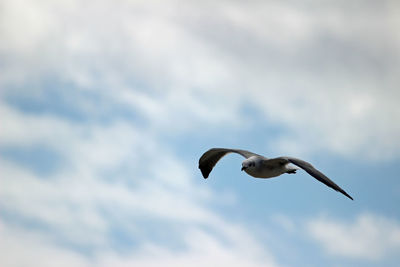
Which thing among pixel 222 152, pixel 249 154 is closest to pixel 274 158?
pixel 249 154

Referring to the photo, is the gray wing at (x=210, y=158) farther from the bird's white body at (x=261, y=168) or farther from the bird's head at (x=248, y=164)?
the bird's head at (x=248, y=164)

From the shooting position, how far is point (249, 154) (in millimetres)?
26562

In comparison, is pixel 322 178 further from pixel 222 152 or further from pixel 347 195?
pixel 222 152

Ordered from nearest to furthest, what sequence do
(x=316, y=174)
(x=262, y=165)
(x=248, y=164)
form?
(x=316, y=174) → (x=248, y=164) → (x=262, y=165)

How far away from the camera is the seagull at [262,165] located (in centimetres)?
2123

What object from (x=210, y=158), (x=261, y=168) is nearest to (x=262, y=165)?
(x=261, y=168)

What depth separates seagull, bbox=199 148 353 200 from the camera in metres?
21.2

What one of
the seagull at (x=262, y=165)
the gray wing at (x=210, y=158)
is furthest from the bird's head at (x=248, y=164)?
the gray wing at (x=210, y=158)

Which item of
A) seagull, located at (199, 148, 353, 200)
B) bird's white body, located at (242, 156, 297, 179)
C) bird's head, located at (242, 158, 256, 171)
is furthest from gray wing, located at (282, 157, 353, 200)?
bird's head, located at (242, 158, 256, 171)

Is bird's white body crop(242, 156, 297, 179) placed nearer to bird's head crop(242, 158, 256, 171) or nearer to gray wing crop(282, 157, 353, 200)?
bird's head crop(242, 158, 256, 171)

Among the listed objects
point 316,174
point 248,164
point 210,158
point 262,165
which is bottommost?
point 316,174

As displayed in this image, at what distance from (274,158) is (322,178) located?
312 centimetres

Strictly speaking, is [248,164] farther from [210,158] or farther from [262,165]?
[210,158]

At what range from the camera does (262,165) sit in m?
24.2
